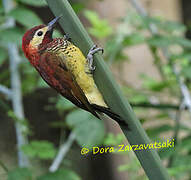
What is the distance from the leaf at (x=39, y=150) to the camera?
3.35ft

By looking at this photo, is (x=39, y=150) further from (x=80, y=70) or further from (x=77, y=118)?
(x=80, y=70)

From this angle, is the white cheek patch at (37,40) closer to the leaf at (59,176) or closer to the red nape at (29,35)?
the red nape at (29,35)

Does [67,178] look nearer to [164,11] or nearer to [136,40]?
[136,40]

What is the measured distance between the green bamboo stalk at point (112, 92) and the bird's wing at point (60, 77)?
0.78ft

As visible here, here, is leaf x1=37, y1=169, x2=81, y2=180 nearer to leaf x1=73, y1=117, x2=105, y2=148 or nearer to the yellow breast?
leaf x1=73, y1=117, x2=105, y2=148

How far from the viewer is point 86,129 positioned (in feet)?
3.18

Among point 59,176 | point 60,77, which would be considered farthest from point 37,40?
point 59,176

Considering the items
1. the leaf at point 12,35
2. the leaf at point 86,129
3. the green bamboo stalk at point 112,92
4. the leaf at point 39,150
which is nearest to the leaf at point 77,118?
the leaf at point 86,129

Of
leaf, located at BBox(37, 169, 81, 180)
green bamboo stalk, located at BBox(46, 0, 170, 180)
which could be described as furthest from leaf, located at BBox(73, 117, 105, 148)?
green bamboo stalk, located at BBox(46, 0, 170, 180)

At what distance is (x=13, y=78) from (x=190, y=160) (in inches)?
25.8

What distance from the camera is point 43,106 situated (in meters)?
2.16

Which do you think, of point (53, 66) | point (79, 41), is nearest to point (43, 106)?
point (53, 66)

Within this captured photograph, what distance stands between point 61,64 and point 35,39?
0.28 ft

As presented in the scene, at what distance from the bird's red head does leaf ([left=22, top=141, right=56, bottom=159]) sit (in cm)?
41
